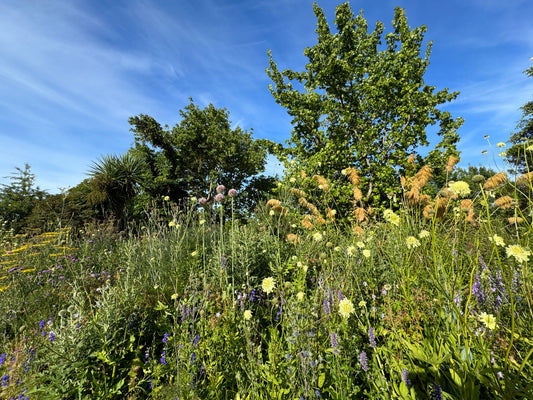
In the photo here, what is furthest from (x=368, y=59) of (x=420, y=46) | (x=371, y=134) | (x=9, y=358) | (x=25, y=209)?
Result: (x=25, y=209)

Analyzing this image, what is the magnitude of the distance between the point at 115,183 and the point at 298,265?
1112 cm

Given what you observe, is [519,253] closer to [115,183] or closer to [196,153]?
[115,183]

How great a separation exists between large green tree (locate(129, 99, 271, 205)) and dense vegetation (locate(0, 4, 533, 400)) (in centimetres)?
14

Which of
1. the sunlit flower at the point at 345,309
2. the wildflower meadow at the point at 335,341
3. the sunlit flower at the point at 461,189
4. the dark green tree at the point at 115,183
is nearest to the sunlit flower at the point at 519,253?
the wildflower meadow at the point at 335,341

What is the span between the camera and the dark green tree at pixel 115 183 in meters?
9.88

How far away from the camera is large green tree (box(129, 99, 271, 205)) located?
15555 mm

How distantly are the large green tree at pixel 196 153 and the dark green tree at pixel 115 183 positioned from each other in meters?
4.28

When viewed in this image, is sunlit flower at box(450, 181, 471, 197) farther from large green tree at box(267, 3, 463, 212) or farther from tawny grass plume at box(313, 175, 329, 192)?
large green tree at box(267, 3, 463, 212)

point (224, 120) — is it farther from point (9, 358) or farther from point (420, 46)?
point (9, 358)

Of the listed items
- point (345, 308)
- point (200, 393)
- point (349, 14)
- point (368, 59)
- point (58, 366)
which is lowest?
point (200, 393)

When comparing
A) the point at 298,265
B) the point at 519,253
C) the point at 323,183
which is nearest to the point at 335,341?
the point at 298,265

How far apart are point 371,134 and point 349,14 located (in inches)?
174

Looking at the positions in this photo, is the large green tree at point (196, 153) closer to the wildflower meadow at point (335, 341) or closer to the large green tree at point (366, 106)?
the large green tree at point (366, 106)

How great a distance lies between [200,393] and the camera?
1.37 m
